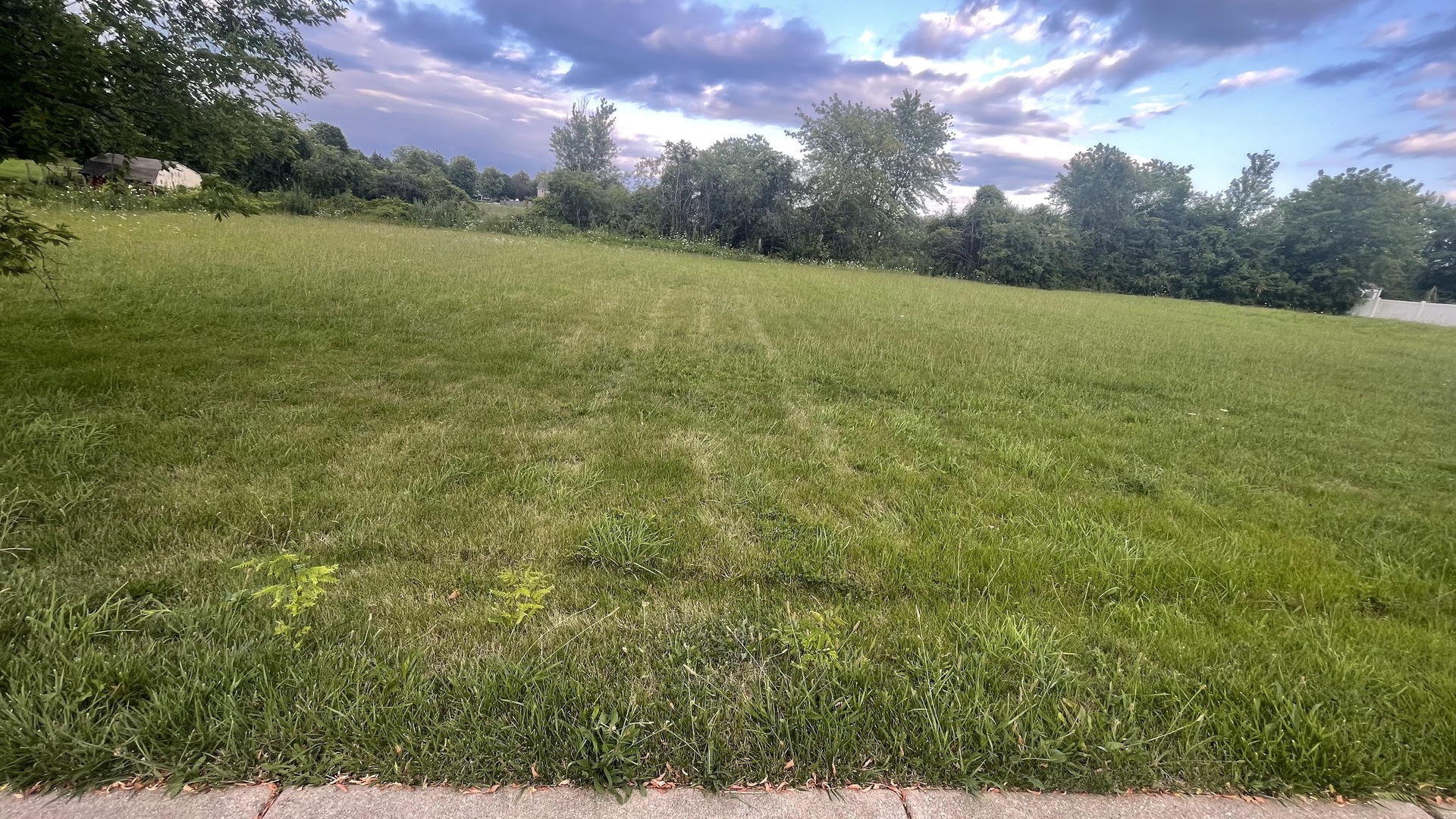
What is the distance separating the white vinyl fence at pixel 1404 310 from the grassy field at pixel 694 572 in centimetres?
3196

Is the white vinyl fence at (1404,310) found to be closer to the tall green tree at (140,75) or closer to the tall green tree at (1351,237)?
the tall green tree at (1351,237)

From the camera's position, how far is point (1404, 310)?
2897cm

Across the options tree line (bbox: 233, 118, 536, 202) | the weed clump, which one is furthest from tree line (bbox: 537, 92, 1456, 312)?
the weed clump

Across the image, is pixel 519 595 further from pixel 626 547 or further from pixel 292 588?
pixel 292 588

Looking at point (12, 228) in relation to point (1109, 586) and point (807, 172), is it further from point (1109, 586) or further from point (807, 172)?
point (807, 172)

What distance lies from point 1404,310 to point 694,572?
140 ft

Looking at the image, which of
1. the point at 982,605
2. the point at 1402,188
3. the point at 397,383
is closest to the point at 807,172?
the point at 1402,188

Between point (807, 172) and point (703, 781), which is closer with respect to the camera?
point (703, 781)

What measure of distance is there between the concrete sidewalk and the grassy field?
0.18 ft

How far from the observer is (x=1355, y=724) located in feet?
5.84

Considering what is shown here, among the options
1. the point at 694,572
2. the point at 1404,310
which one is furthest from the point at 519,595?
the point at 1404,310

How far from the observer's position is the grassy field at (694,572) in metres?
1.64

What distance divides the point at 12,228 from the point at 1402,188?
164ft

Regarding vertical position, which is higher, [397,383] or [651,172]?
[651,172]
